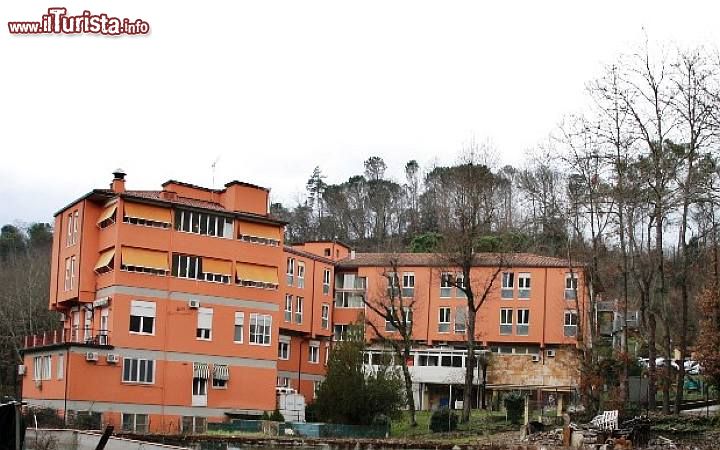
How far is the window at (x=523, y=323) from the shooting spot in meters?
66.1

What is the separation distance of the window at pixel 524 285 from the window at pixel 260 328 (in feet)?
65.3

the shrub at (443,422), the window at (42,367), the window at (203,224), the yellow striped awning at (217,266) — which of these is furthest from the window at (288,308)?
→ the shrub at (443,422)

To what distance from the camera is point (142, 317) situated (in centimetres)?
4856

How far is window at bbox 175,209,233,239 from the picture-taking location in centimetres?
5034

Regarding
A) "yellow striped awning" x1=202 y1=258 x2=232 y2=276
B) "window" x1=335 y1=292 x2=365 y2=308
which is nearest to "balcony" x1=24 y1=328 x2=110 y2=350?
"yellow striped awning" x1=202 y1=258 x2=232 y2=276

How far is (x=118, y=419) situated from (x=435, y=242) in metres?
36.5

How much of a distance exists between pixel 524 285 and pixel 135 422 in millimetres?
29152

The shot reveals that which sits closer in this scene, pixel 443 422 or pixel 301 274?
pixel 443 422

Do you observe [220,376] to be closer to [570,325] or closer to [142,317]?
[142,317]

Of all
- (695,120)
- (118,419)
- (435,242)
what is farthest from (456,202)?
(435,242)

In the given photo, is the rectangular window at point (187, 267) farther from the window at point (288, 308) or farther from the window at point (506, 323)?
the window at point (506, 323)

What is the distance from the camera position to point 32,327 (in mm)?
68375

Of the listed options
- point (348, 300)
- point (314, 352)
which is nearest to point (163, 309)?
point (314, 352)

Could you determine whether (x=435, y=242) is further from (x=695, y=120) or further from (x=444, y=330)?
(x=695, y=120)
